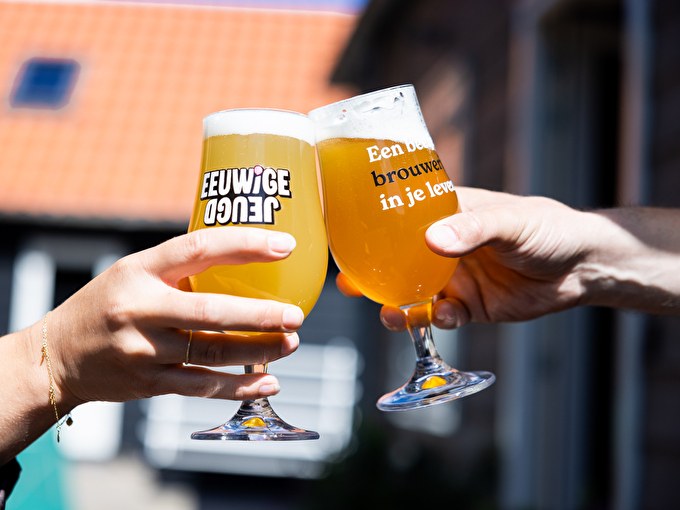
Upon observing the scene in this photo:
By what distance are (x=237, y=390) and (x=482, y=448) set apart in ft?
11.9

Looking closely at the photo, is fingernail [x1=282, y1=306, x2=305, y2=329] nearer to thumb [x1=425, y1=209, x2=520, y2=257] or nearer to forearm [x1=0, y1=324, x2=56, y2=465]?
thumb [x1=425, y1=209, x2=520, y2=257]

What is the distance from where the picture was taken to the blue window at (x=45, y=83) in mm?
11055

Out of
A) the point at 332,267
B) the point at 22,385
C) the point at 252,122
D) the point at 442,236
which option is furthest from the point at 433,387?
the point at 332,267

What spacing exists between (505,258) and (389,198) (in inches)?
12.6

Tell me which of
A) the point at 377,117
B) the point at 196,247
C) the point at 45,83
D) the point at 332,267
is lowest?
the point at 196,247

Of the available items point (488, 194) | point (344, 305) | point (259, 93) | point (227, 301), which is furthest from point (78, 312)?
point (259, 93)

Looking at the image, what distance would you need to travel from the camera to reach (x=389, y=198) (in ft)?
4.29

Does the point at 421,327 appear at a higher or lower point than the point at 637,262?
lower

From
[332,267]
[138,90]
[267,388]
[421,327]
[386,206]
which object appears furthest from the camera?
[138,90]

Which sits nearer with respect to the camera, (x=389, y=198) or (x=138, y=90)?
(x=389, y=198)

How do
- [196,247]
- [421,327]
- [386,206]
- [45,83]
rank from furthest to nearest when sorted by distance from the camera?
[45,83]
[421,327]
[386,206]
[196,247]

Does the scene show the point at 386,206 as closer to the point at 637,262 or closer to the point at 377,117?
the point at 377,117

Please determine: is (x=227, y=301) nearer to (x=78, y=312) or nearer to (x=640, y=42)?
(x=78, y=312)

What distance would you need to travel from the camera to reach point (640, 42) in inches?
119
